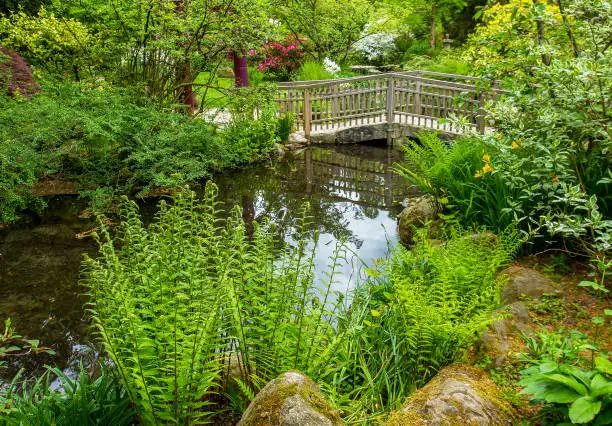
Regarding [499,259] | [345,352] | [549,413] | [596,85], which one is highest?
[596,85]

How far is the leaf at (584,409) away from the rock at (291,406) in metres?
0.91

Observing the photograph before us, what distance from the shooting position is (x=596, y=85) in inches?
154

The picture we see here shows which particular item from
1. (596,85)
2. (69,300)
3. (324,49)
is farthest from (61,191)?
(324,49)

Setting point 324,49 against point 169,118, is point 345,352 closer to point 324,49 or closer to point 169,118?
point 169,118

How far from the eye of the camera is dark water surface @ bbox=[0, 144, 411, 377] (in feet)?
16.2

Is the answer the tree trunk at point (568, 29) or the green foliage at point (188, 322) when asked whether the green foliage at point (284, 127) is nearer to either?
the tree trunk at point (568, 29)

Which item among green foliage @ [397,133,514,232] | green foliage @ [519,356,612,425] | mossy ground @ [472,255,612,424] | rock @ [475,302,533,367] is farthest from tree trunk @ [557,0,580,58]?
green foliage @ [519,356,612,425]

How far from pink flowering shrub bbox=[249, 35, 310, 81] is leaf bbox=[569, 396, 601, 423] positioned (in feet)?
52.7

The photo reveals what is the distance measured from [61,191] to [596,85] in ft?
24.6

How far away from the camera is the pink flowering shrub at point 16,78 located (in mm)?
8297

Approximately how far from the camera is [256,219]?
→ 7500mm

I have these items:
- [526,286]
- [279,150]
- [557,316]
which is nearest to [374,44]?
[279,150]

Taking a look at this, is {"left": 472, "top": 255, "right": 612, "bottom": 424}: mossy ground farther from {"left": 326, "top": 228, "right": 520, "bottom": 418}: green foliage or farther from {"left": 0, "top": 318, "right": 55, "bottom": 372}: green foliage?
{"left": 0, "top": 318, "right": 55, "bottom": 372}: green foliage

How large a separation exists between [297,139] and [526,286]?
8.71m
